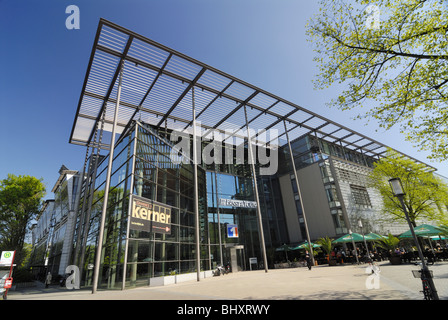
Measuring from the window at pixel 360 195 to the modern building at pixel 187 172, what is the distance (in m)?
0.20

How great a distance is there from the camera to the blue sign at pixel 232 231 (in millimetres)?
25391

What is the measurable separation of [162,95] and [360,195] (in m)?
30.4

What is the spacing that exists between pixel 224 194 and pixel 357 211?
18478 mm

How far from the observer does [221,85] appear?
21609 millimetres

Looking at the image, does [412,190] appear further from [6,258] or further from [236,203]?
[6,258]

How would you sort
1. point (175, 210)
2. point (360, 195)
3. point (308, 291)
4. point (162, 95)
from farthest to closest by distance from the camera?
point (360, 195), point (162, 95), point (175, 210), point (308, 291)

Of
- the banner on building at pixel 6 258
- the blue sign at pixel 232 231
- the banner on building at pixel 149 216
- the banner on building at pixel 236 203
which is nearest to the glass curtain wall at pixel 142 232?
the banner on building at pixel 149 216

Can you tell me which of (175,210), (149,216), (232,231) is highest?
(175,210)

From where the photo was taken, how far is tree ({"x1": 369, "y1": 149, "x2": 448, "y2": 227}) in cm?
2411

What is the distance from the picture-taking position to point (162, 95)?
69.1 ft

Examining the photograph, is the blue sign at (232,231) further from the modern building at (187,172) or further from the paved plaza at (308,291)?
the paved plaza at (308,291)

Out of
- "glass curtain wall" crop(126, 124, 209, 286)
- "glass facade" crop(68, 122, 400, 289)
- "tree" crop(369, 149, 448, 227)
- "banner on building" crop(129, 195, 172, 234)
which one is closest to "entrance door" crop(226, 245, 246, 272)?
"glass facade" crop(68, 122, 400, 289)

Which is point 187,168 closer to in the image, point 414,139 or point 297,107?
point 297,107

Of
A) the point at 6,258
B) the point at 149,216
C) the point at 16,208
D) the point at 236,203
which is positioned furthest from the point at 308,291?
the point at 16,208
